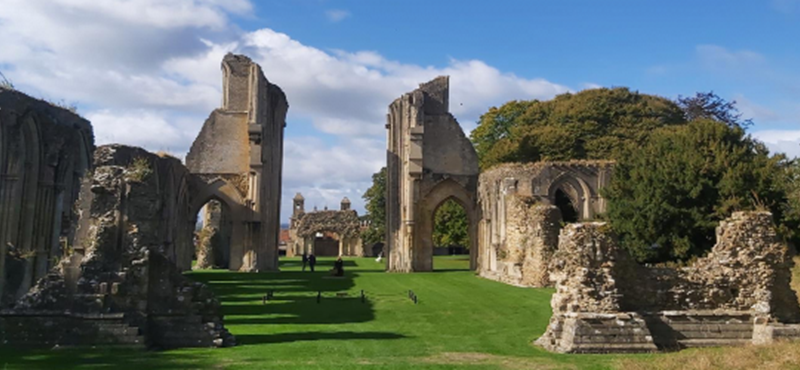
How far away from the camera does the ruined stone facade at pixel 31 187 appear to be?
60.7 feet

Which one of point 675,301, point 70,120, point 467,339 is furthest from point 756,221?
point 70,120

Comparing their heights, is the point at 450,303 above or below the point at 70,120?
below

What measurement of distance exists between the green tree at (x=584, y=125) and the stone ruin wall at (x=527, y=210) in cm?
A: 1059

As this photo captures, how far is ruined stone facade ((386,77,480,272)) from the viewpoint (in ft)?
120

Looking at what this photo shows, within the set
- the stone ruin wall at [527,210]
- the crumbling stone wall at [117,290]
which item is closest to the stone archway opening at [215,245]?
the stone ruin wall at [527,210]

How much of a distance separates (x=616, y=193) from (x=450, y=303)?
29.4ft

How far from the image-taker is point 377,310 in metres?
17.1

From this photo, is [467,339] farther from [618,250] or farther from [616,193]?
[616,193]

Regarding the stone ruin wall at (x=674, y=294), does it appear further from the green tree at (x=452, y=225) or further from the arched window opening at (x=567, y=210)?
the green tree at (x=452, y=225)

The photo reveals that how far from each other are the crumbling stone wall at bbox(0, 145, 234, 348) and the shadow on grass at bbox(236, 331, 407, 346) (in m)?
0.56

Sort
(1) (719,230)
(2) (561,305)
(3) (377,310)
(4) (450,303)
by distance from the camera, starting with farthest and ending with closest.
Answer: (4) (450,303), (3) (377,310), (1) (719,230), (2) (561,305)

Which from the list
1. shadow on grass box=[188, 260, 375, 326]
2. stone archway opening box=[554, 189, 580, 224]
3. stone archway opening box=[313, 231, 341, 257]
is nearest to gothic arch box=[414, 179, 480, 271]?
stone archway opening box=[554, 189, 580, 224]

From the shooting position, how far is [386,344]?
1188cm

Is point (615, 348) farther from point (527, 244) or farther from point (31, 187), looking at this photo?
point (31, 187)
